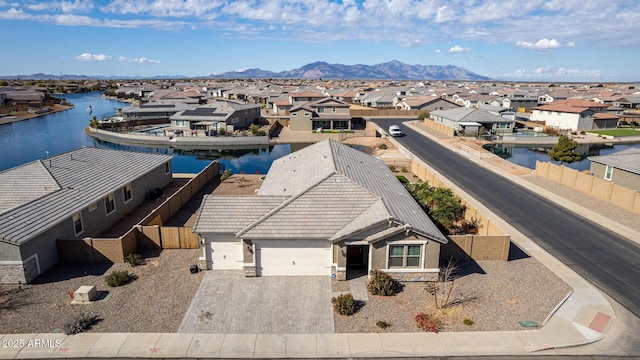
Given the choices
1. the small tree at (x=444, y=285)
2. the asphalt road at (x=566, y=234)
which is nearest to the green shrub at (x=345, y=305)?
the small tree at (x=444, y=285)

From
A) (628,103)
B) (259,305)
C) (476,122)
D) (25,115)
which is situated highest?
(628,103)

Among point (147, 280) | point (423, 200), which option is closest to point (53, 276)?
point (147, 280)

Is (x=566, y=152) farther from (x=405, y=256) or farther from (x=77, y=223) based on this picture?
(x=77, y=223)

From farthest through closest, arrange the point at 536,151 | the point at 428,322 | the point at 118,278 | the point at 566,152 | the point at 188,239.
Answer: the point at 536,151
the point at 566,152
the point at 188,239
the point at 118,278
the point at 428,322

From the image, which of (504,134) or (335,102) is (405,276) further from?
(335,102)

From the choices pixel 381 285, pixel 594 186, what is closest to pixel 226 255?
pixel 381 285

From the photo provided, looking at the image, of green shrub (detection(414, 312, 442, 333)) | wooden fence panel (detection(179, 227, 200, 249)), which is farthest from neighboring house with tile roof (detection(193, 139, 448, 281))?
green shrub (detection(414, 312, 442, 333))

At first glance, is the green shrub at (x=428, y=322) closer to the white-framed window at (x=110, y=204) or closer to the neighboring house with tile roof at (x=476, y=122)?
the white-framed window at (x=110, y=204)
